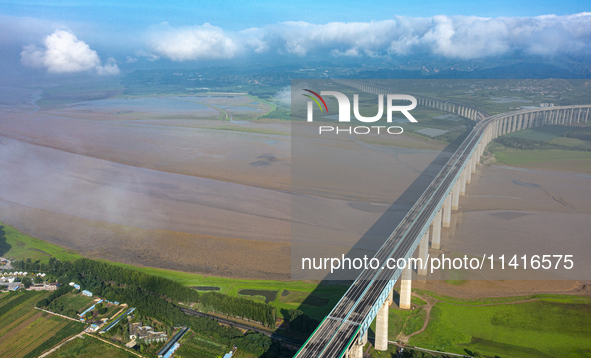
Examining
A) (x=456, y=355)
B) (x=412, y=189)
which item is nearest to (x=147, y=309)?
(x=456, y=355)

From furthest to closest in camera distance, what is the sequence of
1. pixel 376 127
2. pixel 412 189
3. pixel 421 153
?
pixel 376 127
pixel 421 153
pixel 412 189

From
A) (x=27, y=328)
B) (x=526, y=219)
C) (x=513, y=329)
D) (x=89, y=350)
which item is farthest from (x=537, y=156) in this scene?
(x=27, y=328)

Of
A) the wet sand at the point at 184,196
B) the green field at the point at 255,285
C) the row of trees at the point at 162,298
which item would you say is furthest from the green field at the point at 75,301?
the wet sand at the point at 184,196

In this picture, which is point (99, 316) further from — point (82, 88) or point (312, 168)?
point (82, 88)

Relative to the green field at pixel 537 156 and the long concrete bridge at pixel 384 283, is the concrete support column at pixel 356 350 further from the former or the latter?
the green field at pixel 537 156

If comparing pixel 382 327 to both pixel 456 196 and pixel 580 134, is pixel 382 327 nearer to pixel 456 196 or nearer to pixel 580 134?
pixel 456 196

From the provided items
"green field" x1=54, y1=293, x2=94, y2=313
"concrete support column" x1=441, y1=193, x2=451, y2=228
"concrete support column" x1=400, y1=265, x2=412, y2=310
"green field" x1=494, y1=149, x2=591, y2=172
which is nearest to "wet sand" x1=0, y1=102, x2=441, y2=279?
"concrete support column" x1=441, y1=193, x2=451, y2=228

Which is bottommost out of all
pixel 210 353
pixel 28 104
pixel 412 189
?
pixel 210 353
